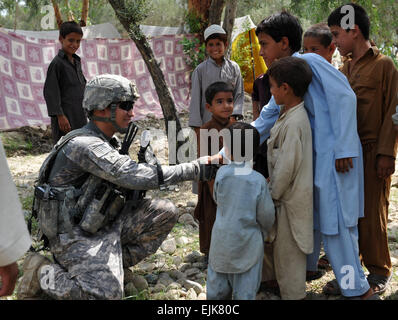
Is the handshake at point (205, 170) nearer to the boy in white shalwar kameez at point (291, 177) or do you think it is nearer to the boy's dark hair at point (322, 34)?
the boy in white shalwar kameez at point (291, 177)

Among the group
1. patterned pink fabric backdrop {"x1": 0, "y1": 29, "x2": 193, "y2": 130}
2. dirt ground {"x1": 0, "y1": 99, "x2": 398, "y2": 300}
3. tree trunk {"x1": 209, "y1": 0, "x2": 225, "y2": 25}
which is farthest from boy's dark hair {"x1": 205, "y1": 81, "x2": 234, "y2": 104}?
patterned pink fabric backdrop {"x1": 0, "y1": 29, "x2": 193, "y2": 130}

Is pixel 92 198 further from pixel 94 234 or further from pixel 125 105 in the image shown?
pixel 125 105

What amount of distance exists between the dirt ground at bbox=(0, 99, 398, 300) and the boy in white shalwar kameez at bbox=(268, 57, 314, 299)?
1.33ft

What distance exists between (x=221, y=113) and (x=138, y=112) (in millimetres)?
7325

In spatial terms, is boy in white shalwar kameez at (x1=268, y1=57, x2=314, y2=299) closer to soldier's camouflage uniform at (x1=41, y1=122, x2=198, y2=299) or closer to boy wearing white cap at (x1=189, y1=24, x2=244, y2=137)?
soldier's camouflage uniform at (x1=41, y1=122, x2=198, y2=299)

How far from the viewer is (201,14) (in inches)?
384

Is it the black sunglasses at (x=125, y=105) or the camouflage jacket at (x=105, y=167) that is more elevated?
the black sunglasses at (x=125, y=105)

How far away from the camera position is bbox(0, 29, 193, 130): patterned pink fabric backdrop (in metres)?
8.72

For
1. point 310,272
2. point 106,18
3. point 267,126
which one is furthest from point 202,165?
point 106,18

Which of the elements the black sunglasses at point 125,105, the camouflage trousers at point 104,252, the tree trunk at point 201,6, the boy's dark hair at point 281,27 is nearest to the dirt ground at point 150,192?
the camouflage trousers at point 104,252

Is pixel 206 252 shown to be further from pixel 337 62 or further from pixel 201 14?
pixel 337 62

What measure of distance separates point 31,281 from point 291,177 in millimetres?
1876

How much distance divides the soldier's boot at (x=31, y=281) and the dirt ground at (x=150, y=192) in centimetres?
22

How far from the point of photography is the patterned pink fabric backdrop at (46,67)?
8719mm
